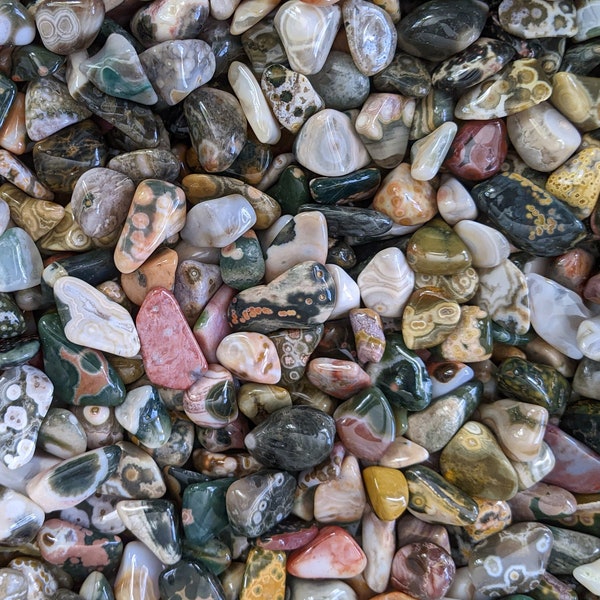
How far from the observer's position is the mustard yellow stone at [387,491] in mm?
732

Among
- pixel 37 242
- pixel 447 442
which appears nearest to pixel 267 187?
pixel 37 242

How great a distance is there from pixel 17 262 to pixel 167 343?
20cm

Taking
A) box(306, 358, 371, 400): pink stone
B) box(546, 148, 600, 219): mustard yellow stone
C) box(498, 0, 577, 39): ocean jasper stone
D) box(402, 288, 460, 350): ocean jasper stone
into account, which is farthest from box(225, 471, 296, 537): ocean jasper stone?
box(498, 0, 577, 39): ocean jasper stone

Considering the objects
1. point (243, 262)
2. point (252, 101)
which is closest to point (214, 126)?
point (252, 101)

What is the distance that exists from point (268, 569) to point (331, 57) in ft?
2.06

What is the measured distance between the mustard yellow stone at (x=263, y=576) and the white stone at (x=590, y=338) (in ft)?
1.48

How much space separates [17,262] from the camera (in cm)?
73

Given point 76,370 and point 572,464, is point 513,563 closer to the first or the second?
point 572,464

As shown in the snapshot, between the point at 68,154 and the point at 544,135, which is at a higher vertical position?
the point at 68,154

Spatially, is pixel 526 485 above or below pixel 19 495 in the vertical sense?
below

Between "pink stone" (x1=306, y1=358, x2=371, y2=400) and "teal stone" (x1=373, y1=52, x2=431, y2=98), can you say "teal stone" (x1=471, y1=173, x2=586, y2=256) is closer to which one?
"teal stone" (x1=373, y1=52, x2=431, y2=98)

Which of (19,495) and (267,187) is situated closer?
(19,495)

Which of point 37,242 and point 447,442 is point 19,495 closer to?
point 37,242

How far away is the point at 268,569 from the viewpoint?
28.7 inches
